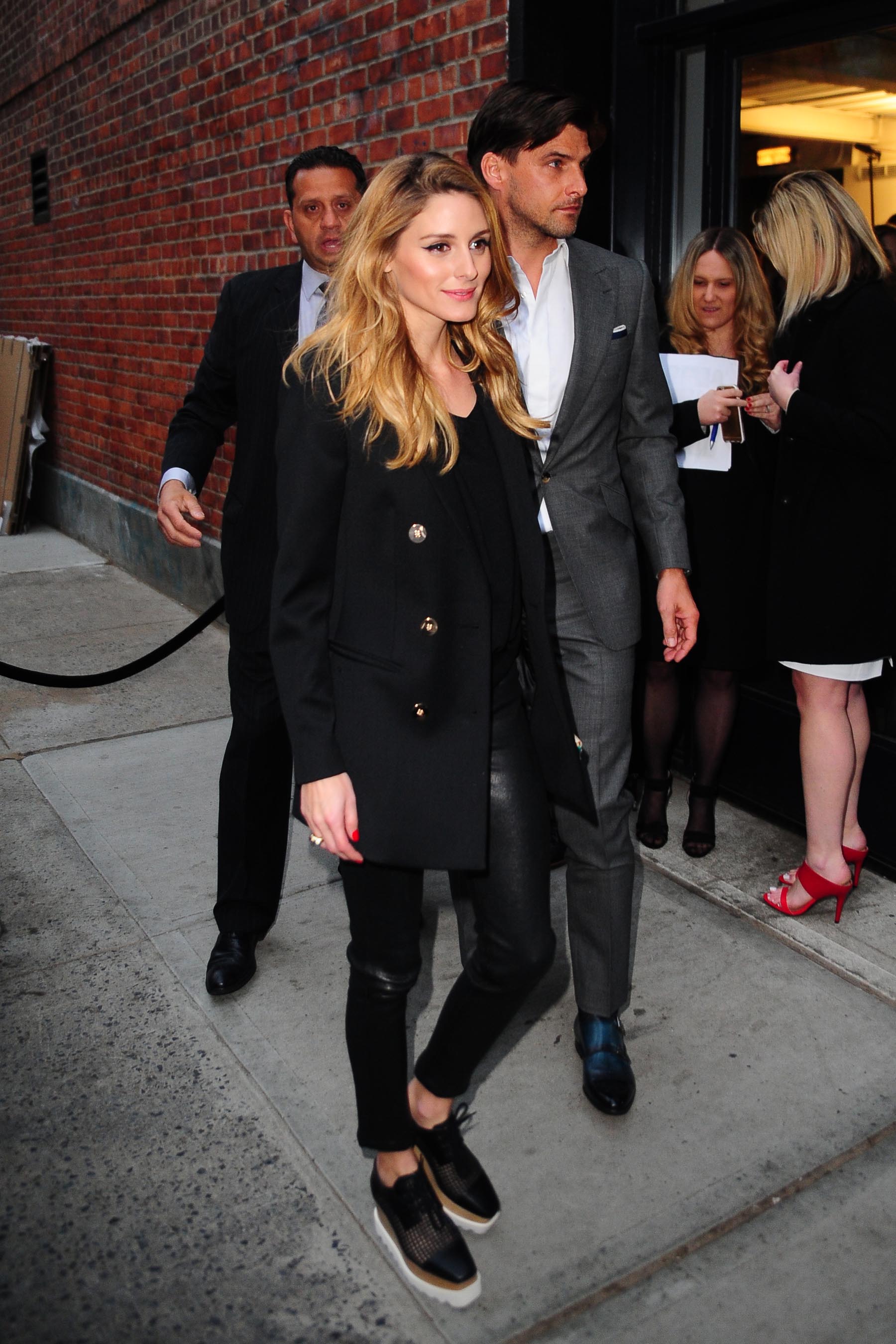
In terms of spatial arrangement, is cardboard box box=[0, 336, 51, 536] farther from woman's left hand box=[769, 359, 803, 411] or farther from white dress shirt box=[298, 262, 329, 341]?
woman's left hand box=[769, 359, 803, 411]

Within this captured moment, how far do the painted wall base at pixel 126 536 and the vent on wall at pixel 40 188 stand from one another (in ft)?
6.78

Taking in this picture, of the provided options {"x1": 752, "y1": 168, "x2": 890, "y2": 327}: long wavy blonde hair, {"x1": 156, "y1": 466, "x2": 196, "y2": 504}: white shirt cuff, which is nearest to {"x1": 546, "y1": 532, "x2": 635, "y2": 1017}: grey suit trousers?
{"x1": 156, "y1": 466, "x2": 196, "y2": 504}: white shirt cuff

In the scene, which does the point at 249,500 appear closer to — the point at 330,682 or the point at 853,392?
the point at 330,682

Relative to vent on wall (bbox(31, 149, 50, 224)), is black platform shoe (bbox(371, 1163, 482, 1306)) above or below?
below

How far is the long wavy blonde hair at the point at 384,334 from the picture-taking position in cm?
207

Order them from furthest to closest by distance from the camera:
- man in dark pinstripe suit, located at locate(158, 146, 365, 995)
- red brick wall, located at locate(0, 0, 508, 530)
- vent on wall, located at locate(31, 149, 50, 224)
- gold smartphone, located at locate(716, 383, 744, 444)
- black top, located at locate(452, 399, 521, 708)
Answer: vent on wall, located at locate(31, 149, 50, 224), red brick wall, located at locate(0, 0, 508, 530), gold smartphone, located at locate(716, 383, 744, 444), man in dark pinstripe suit, located at locate(158, 146, 365, 995), black top, located at locate(452, 399, 521, 708)

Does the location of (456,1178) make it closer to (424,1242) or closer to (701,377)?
(424,1242)

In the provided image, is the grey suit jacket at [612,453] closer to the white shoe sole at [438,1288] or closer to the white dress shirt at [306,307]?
the white dress shirt at [306,307]

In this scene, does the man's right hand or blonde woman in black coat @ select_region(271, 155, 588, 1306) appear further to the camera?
the man's right hand


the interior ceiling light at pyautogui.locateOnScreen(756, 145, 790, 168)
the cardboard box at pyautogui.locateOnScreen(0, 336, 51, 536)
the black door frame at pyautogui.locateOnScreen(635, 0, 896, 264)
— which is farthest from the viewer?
the cardboard box at pyautogui.locateOnScreen(0, 336, 51, 536)

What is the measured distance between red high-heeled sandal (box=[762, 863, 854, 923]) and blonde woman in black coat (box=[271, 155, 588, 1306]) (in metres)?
1.54

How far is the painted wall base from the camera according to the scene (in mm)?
7395

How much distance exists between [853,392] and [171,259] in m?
5.38

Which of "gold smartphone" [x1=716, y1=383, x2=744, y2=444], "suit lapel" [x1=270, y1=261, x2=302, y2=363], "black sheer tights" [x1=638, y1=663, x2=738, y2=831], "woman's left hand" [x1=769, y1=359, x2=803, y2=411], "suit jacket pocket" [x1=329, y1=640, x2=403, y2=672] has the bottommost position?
"black sheer tights" [x1=638, y1=663, x2=738, y2=831]
